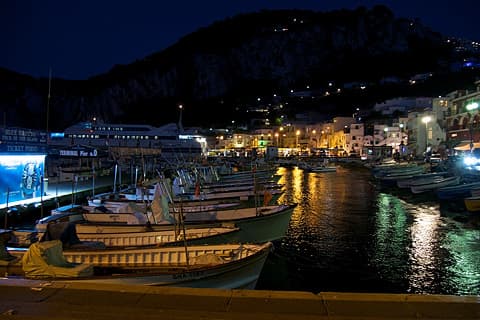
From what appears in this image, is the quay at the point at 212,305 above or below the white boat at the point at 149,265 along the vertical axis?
above

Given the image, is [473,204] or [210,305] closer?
[210,305]

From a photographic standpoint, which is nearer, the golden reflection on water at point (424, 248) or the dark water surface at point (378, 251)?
the dark water surface at point (378, 251)

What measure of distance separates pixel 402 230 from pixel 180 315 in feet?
71.7

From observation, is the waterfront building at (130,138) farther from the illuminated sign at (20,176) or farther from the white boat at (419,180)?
the illuminated sign at (20,176)

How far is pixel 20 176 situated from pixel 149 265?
18131 mm

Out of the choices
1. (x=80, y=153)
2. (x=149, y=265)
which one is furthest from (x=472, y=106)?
(x=149, y=265)

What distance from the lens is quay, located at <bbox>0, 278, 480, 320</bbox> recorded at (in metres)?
5.82

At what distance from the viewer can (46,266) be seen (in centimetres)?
912

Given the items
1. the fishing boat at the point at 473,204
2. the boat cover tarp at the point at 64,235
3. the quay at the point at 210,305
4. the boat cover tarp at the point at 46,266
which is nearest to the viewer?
the quay at the point at 210,305

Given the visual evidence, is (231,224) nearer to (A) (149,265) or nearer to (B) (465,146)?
(A) (149,265)

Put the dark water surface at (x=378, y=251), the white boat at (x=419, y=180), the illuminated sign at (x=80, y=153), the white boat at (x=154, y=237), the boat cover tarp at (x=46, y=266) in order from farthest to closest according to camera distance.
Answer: the illuminated sign at (x=80, y=153) < the white boat at (x=419, y=180) < the dark water surface at (x=378, y=251) < the white boat at (x=154, y=237) < the boat cover tarp at (x=46, y=266)

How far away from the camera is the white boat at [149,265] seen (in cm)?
916

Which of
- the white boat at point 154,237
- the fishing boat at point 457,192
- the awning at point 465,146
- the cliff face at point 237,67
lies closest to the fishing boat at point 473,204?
the fishing boat at point 457,192

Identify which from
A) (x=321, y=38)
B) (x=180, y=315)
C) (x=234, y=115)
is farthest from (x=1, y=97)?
(x=180, y=315)
